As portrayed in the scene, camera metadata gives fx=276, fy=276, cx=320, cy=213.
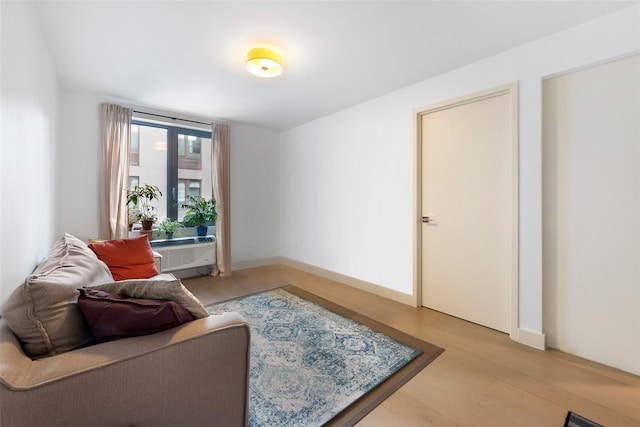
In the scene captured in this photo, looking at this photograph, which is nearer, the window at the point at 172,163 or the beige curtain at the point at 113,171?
the beige curtain at the point at 113,171

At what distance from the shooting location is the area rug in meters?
1.54

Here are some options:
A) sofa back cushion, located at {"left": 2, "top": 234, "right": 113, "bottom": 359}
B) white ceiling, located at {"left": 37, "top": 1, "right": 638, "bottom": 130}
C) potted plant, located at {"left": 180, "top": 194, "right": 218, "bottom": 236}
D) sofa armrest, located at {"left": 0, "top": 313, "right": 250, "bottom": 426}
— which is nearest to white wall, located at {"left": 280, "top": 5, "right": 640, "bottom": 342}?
white ceiling, located at {"left": 37, "top": 1, "right": 638, "bottom": 130}

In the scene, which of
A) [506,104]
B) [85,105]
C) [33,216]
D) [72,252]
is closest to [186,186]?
[85,105]

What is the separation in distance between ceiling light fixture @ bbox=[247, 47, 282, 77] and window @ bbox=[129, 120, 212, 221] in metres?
2.30

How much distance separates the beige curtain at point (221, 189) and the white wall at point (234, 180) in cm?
23

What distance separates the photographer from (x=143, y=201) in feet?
12.4

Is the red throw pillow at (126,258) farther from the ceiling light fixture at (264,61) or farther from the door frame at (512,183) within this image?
the door frame at (512,183)

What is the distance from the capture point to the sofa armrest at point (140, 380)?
0.81 m

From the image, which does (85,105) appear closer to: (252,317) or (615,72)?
(252,317)

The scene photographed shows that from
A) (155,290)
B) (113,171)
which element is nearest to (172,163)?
(113,171)

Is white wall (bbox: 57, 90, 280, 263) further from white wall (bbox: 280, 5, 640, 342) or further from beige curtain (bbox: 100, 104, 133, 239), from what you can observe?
white wall (bbox: 280, 5, 640, 342)

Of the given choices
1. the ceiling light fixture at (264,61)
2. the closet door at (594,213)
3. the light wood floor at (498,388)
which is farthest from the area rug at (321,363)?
the ceiling light fixture at (264,61)

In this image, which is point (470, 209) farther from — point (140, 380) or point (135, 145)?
point (135, 145)

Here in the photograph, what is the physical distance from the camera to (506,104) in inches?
93.5
